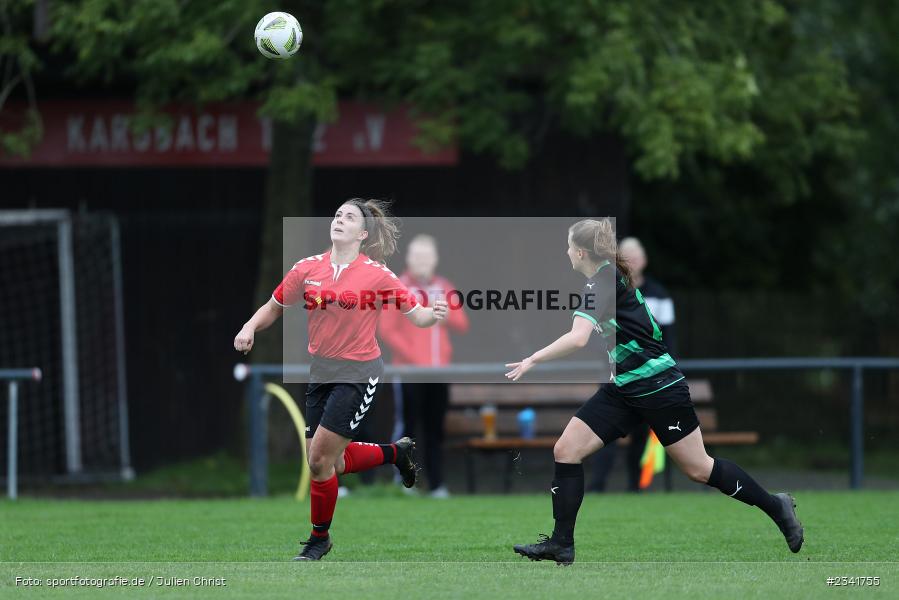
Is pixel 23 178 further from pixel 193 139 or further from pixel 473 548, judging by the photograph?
pixel 473 548

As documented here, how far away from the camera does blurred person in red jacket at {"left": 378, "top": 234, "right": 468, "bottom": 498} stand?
1240 centimetres

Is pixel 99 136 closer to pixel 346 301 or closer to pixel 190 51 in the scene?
pixel 190 51

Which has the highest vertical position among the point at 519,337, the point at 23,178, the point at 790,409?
the point at 23,178

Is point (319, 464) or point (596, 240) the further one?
point (319, 464)

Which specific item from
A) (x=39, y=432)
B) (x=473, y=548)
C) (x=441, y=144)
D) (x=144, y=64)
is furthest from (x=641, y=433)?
(x=39, y=432)

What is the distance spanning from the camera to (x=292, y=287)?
26.8 ft

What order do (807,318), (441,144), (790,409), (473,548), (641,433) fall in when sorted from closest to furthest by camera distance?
(473,548) < (641,433) < (441,144) < (790,409) < (807,318)

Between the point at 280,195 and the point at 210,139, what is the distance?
48.4 inches

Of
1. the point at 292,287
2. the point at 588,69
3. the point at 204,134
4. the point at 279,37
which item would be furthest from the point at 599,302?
the point at 204,134

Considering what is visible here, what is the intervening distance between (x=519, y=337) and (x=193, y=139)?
4.27m

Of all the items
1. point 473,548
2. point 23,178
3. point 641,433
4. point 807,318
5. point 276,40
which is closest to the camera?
point 473,548

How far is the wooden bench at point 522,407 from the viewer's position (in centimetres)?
1399

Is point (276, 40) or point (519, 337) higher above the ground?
point (276, 40)

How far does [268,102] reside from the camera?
42.6 ft
